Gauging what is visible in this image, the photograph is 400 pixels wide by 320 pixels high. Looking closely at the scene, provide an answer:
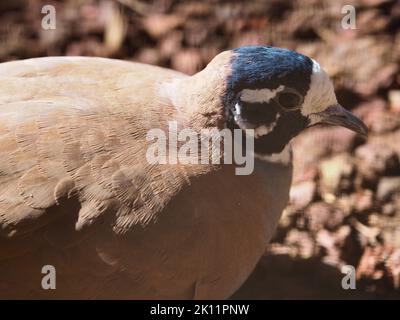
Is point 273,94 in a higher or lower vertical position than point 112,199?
higher

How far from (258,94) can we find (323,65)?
137 centimetres

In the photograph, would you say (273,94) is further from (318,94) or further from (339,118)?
(339,118)

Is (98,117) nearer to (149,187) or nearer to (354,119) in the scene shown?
(149,187)

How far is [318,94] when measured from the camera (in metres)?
2.83

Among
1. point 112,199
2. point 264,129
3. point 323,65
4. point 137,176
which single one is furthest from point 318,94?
point 323,65

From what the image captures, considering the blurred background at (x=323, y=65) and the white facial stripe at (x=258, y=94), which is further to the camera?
the blurred background at (x=323, y=65)

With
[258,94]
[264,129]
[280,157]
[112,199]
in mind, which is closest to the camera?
[112,199]

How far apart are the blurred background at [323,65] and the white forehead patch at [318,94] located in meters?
0.73

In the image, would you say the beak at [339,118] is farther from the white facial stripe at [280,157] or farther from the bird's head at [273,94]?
the white facial stripe at [280,157]

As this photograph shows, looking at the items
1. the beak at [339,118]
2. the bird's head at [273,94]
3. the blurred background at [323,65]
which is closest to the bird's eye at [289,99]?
the bird's head at [273,94]

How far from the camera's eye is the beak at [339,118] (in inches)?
115

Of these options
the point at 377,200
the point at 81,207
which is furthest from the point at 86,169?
the point at 377,200

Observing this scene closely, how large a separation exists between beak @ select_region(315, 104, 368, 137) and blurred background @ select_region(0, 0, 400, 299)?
626 millimetres

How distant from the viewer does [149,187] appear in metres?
2.55
